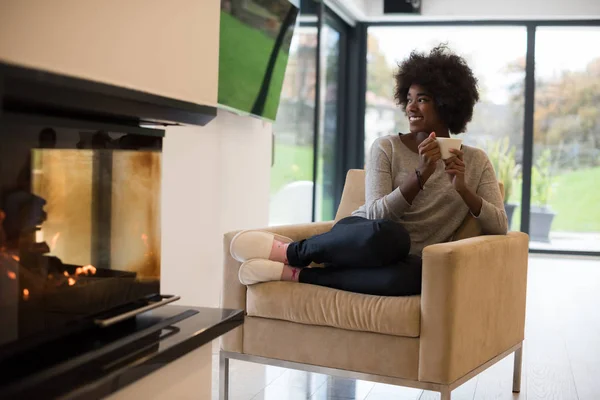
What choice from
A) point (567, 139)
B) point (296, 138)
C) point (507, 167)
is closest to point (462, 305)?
point (296, 138)

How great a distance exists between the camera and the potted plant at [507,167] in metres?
7.37

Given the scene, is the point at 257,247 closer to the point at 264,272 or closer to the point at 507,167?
the point at 264,272

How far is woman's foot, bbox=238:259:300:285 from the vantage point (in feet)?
8.23

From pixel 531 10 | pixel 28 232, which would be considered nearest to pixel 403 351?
pixel 28 232

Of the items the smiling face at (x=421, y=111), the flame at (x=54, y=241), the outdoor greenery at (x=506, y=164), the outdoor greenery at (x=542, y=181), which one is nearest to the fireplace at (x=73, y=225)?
the flame at (x=54, y=241)

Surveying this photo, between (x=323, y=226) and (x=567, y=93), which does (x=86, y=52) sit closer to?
(x=323, y=226)

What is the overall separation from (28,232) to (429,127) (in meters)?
1.77

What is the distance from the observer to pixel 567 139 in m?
7.30

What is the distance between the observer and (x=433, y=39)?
759cm

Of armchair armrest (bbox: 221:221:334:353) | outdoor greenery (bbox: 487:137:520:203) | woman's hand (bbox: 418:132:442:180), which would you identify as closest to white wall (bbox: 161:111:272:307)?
A: armchair armrest (bbox: 221:221:334:353)

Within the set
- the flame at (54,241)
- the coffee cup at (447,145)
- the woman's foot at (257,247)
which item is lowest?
the woman's foot at (257,247)

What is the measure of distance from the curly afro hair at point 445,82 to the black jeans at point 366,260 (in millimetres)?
660

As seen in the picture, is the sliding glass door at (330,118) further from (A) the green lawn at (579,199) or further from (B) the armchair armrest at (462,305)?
(B) the armchair armrest at (462,305)

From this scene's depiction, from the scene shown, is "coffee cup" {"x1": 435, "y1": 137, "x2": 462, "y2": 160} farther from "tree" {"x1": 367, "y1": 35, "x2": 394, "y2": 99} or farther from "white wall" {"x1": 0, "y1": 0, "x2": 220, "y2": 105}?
"tree" {"x1": 367, "y1": 35, "x2": 394, "y2": 99}
